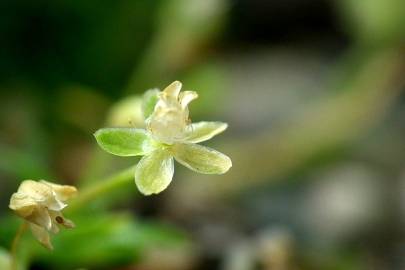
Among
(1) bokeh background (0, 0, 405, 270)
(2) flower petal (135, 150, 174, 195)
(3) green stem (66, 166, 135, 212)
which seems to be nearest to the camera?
(2) flower petal (135, 150, 174, 195)

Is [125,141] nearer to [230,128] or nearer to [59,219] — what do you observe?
[59,219]

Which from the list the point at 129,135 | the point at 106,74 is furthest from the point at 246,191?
the point at 129,135

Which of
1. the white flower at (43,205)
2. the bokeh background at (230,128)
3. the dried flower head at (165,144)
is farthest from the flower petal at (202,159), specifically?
the bokeh background at (230,128)

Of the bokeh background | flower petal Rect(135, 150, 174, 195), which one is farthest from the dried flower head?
the bokeh background

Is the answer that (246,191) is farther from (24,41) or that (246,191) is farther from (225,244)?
(24,41)

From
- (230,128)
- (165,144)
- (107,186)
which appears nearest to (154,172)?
(165,144)

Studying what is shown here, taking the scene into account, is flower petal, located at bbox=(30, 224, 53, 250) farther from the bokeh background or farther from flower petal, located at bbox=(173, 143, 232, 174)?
the bokeh background
